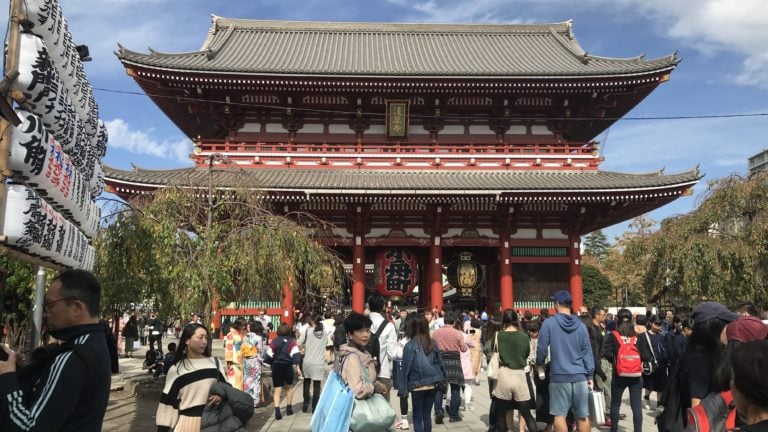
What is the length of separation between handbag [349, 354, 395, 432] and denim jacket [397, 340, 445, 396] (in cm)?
205

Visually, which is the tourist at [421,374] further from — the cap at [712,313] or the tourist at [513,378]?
the cap at [712,313]

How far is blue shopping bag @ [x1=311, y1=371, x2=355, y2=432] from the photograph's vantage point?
4211mm

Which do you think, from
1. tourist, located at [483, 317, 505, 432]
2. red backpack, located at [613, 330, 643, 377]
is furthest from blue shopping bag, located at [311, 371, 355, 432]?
red backpack, located at [613, 330, 643, 377]

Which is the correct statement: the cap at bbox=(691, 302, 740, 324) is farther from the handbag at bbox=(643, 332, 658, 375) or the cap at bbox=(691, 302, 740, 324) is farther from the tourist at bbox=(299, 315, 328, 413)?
the tourist at bbox=(299, 315, 328, 413)

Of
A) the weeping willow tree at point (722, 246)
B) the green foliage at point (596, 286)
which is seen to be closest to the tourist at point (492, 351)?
the weeping willow tree at point (722, 246)

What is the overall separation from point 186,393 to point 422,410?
3184mm

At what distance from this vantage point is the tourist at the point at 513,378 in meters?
6.70

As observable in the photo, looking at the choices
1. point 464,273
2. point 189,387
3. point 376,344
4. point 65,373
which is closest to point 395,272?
point 464,273

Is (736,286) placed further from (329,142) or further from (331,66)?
(331,66)

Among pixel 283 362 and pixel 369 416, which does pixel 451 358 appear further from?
pixel 369 416

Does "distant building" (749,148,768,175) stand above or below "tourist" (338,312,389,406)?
above

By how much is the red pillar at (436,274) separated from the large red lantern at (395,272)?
2.31 feet

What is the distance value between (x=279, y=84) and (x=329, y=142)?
265 centimetres

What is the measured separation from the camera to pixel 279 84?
58.6ft
